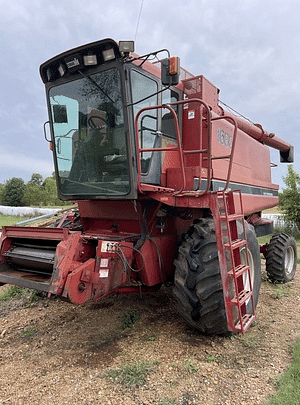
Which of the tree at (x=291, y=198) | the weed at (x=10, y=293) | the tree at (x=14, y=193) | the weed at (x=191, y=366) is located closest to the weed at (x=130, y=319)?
the weed at (x=191, y=366)

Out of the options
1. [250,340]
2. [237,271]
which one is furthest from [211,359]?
[237,271]

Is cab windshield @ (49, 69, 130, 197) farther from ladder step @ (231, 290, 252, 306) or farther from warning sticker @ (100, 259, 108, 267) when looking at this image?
ladder step @ (231, 290, 252, 306)

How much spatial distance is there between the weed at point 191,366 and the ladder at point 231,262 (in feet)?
1.58

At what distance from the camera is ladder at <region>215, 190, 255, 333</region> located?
10.6 feet

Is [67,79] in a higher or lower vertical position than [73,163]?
higher

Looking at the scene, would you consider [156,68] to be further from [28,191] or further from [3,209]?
[28,191]

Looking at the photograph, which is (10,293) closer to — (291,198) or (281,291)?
(281,291)

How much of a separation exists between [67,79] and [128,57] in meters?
0.91

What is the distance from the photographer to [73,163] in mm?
4117

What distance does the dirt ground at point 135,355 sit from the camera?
2688mm

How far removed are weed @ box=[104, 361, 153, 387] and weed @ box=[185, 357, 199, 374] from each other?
33 cm

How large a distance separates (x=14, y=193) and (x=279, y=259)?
46.9m

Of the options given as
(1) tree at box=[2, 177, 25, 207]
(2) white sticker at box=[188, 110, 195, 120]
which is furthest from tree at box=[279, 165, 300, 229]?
(1) tree at box=[2, 177, 25, 207]

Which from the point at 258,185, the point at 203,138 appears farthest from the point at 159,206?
the point at 258,185
